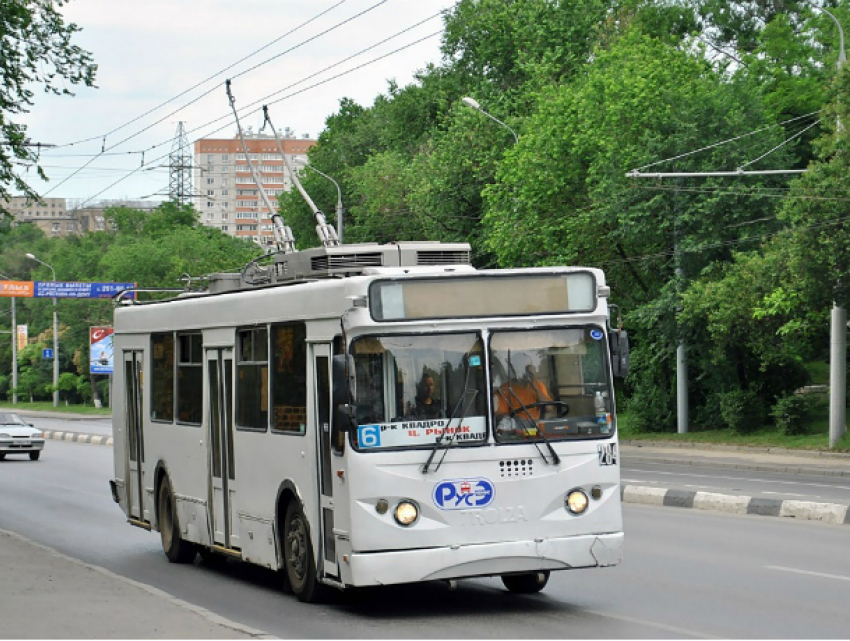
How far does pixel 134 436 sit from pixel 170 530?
5.50 feet

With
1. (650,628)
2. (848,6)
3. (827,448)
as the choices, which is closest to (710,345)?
(827,448)

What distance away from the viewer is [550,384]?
10836mm

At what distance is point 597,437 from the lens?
1086cm

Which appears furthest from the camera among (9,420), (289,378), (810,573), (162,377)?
(9,420)

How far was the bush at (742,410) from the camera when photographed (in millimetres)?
39562

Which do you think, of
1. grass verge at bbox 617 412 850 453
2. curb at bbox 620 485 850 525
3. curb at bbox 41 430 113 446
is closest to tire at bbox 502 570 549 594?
curb at bbox 620 485 850 525

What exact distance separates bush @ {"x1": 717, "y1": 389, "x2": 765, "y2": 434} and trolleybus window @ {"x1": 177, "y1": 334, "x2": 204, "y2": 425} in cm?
2679

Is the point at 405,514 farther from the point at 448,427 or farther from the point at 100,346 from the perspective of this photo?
the point at 100,346

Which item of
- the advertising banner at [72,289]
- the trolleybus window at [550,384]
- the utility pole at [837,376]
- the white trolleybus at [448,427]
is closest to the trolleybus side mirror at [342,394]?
the white trolleybus at [448,427]

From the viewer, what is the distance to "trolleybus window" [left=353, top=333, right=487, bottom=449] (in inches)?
414

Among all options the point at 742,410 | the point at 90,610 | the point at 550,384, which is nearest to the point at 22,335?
the point at 742,410

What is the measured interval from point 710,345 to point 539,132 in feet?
27.0

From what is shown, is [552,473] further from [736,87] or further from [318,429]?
[736,87]

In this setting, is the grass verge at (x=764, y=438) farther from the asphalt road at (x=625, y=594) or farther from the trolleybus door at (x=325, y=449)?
the trolleybus door at (x=325, y=449)
